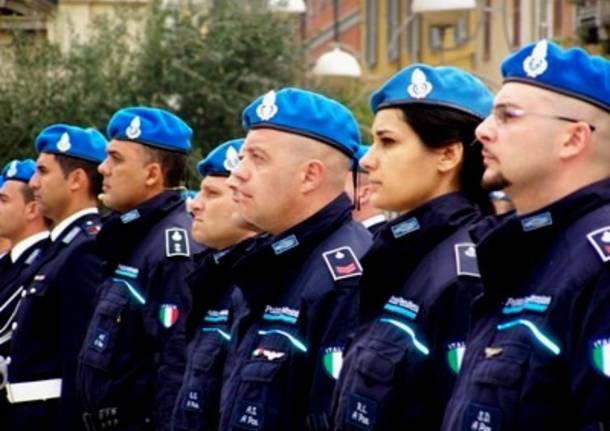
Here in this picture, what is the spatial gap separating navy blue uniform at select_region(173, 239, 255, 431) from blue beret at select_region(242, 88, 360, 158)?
92 centimetres

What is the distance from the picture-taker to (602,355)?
6.68m

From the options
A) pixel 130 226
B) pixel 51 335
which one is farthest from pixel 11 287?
pixel 130 226

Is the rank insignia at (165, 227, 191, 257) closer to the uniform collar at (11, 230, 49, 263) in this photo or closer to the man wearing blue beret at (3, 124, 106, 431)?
the man wearing blue beret at (3, 124, 106, 431)

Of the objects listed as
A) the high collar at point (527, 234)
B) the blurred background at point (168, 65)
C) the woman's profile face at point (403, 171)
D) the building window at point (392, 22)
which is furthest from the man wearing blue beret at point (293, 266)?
the building window at point (392, 22)

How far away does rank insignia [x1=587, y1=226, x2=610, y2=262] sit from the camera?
6.82 m

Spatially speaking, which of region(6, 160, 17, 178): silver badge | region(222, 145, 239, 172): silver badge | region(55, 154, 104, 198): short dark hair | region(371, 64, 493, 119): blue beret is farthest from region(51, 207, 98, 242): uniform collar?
region(371, 64, 493, 119): blue beret

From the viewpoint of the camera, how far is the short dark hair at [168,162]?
468 inches

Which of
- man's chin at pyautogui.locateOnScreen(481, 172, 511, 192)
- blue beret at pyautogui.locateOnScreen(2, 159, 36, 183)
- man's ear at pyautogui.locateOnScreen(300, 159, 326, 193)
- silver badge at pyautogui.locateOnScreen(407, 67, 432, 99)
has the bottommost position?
man's chin at pyautogui.locateOnScreen(481, 172, 511, 192)

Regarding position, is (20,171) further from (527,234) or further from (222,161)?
(527,234)

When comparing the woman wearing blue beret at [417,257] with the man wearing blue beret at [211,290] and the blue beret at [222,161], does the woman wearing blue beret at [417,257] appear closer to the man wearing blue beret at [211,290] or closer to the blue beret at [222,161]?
the man wearing blue beret at [211,290]

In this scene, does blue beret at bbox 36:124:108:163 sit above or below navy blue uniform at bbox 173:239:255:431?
above

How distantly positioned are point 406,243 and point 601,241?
1256 mm

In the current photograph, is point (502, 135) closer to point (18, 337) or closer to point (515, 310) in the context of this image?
point (515, 310)

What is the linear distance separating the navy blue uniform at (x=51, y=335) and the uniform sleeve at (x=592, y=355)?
5585 millimetres
